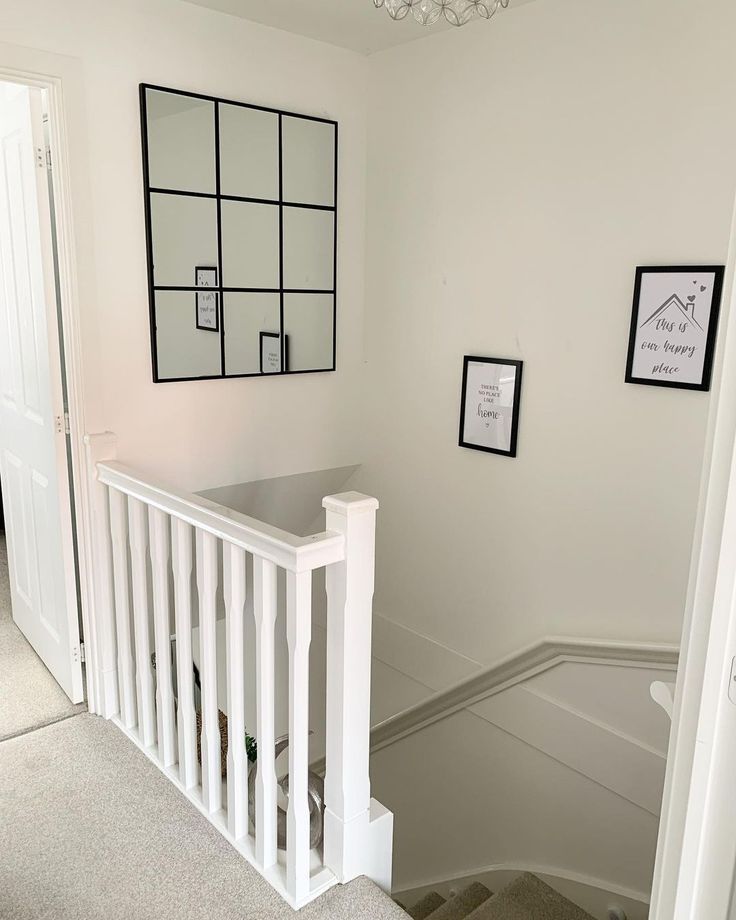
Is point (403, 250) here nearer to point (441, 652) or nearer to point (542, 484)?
point (542, 484)

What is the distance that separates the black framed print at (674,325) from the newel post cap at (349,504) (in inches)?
47.3

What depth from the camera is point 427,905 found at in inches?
133

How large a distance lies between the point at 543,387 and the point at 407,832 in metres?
2.34

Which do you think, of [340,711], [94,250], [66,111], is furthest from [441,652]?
[66,111]

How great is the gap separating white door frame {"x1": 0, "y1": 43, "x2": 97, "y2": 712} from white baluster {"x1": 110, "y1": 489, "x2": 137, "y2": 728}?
125mm

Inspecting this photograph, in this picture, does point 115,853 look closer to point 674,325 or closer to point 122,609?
point 122,609

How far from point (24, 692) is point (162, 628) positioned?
0.90 metres

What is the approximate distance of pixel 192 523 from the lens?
1.98 meters

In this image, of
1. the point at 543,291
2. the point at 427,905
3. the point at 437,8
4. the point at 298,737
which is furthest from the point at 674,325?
the point at 427,905

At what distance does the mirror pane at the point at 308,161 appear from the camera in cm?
298

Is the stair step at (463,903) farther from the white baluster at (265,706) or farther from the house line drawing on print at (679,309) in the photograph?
the house line drawing on print at (679,309)

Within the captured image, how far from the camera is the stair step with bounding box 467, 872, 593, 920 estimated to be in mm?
2582

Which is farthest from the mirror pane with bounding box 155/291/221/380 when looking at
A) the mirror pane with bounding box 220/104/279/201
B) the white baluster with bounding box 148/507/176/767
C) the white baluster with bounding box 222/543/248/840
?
the white baluster with bounding box 222/543/248/840

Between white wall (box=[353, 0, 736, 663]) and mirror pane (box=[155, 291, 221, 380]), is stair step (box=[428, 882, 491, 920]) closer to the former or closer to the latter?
white wall (box=[353, 0, 736, 663])
